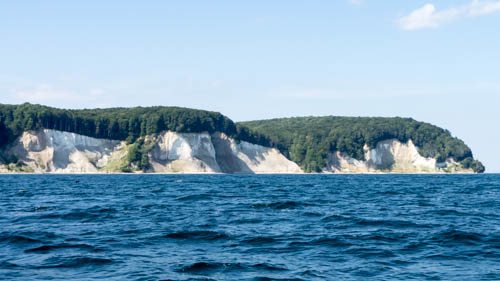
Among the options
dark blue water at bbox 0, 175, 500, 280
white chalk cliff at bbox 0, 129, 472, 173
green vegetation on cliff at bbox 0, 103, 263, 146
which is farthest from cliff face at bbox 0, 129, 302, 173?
dark blue water at bbox 0, 175, 500, 280

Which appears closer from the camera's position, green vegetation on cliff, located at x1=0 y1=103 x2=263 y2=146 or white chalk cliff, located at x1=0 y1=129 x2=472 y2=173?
white chalk cliff, located at x1=0 y1=129 x2=472 y2=173

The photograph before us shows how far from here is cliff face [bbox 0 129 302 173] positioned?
526 ft

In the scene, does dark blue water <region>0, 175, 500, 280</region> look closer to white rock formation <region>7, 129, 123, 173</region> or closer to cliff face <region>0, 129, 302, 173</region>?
white rock formation <region>7, 129, 123, 173</region>

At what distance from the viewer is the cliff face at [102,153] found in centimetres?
16025

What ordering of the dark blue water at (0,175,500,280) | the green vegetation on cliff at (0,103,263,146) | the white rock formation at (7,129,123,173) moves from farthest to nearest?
the green vegetation on cliff at (0,103,263,146) → the white rock formation at (7,129,123,173) → the dark blue water at (0,175,500,280)

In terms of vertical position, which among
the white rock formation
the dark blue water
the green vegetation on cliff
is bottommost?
the dark blue water

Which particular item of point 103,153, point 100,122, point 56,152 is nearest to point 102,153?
point 103,153

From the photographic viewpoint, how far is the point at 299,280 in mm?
14812

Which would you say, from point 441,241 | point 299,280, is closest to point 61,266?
point 299,280

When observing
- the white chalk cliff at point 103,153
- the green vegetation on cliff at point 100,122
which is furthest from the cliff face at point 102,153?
the green vegetation on cliff at point 100,122

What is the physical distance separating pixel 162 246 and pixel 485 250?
11.8m

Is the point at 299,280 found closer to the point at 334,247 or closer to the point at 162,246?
the point at 334,247

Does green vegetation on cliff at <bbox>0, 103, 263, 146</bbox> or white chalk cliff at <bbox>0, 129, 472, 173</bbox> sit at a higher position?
green vegetation on cliff at <bbox>0, 103, 263, 146</bbox>

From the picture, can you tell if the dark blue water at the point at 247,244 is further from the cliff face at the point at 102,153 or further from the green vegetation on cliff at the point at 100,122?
the green vegetation on cliff at the point at 100,122
